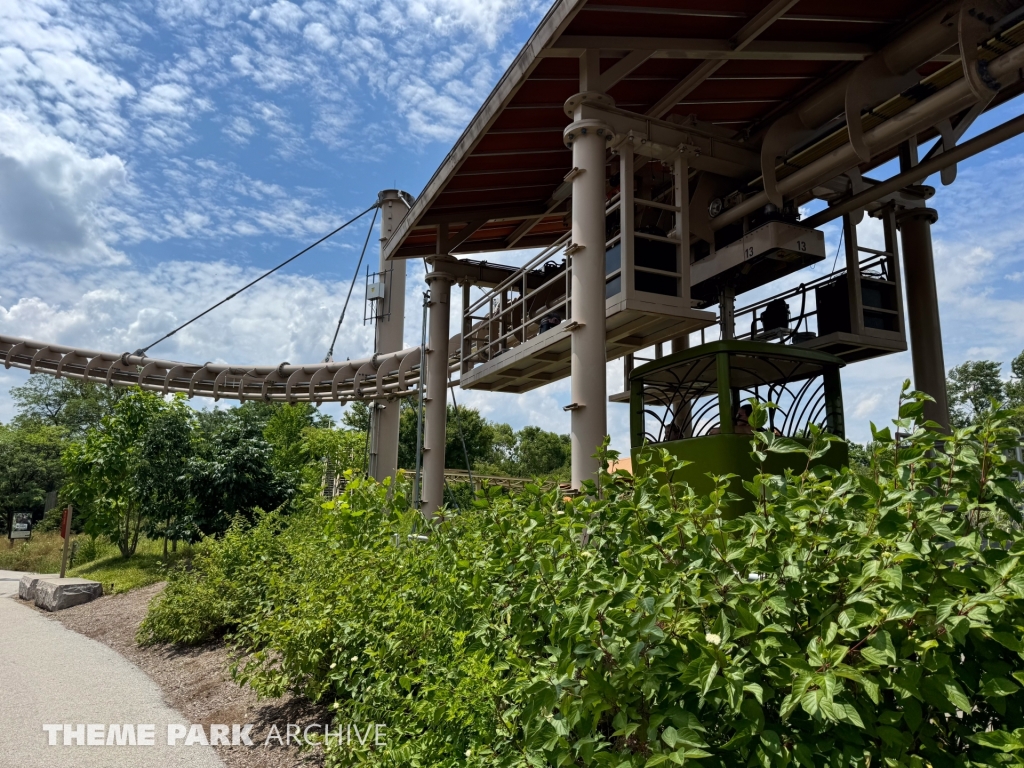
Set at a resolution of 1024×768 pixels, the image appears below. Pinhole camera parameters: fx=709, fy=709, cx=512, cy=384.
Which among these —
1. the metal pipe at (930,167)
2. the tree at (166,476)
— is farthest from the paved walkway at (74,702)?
the metal pipe at (930,167)

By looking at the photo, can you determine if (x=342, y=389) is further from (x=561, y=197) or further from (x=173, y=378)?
(x=561, y=197)

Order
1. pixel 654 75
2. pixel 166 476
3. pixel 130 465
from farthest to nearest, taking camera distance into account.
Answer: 1. pixel 130 465
2. pixel 166 476
3. pixel 654 75

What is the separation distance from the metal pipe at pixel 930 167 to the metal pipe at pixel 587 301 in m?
3.38

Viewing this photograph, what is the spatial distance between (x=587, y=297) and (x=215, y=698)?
18.1 feet

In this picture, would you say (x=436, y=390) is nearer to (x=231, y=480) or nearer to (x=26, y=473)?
(x=231, y=480)

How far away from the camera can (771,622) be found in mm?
2113

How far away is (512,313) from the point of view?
1179 centimetres

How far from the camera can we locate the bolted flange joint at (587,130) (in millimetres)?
7586

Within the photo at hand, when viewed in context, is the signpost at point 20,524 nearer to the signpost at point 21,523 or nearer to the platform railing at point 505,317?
the signpost at point 21,523

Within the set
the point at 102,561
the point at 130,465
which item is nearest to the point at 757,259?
the point at 130,465

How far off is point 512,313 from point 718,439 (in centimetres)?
672

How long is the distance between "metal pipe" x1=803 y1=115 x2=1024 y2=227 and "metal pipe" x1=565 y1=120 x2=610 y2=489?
338 centimetres

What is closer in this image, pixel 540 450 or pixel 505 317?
pixel 505 317

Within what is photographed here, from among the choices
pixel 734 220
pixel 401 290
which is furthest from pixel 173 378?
pixel 734 220
